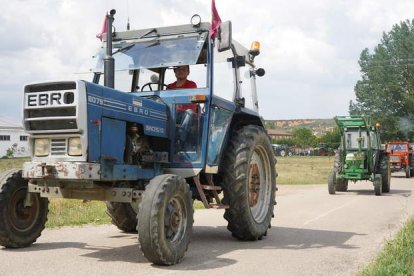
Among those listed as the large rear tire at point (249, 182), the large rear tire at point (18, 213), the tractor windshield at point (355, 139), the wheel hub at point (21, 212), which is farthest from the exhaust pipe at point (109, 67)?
the tractor windshield at point (355, 139)

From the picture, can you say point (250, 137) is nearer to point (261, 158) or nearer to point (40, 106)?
point (261, 158)

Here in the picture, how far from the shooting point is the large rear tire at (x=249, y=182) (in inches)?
304

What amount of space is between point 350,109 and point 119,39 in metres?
55.9

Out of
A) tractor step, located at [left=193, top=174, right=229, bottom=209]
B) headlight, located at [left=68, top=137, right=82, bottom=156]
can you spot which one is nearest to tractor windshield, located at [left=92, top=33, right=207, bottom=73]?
tractor step, located at [left=193, top=174, right=229, bottom=209]

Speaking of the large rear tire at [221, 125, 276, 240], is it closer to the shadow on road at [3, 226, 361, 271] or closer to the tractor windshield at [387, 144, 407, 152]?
the shadow on road at [3, 226, 361, 271]

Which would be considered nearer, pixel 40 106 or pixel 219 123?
pixel 40 106

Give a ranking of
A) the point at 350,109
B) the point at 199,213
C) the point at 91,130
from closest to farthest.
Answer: the point at 91,130
the point at 199,213
the point at 350,109

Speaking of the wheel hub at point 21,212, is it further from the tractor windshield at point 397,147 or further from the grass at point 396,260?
the tractor windshield at point 397,147

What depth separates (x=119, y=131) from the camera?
653 centimetres

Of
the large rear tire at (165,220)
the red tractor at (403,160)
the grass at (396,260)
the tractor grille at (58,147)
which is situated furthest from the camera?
the red tractor at (403,160)

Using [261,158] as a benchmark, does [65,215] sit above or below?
below

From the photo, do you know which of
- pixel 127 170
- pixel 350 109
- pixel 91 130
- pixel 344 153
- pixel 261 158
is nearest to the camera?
pixel 91 130

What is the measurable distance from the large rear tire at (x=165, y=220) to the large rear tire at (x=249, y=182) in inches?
49.8

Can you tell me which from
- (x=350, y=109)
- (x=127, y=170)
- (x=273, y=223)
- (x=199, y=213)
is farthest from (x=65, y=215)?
(x=350, y=109)
